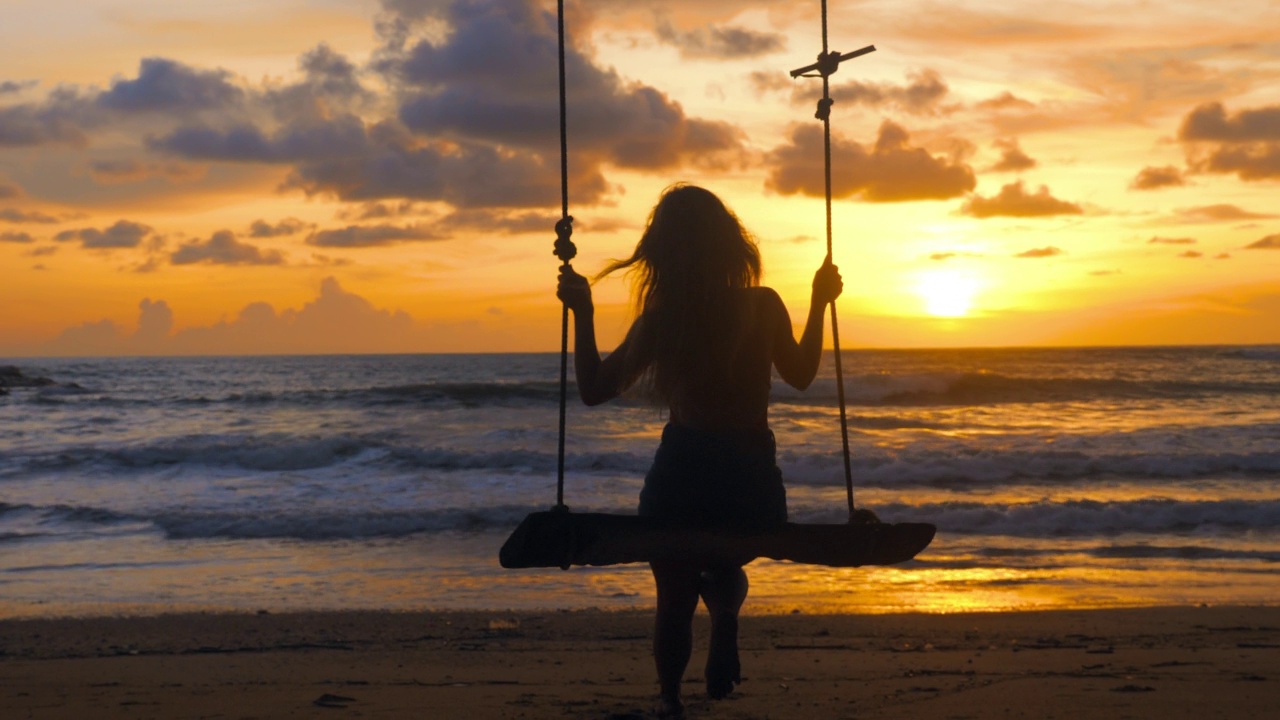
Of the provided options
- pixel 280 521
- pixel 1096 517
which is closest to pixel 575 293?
pixel 280 521

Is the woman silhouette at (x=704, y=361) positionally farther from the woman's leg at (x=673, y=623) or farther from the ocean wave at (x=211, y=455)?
the ocean wave at (x=211, y=455)

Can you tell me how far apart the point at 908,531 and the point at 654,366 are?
83 centimetres

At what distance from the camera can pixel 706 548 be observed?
113 inches

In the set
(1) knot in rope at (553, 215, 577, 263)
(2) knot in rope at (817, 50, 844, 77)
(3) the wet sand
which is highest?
(2) knot in rope at (817, 50, 844, 77)

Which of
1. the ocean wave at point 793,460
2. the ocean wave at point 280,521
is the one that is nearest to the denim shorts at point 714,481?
the ocean wave at point 280,521

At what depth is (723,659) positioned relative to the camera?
2924 mm

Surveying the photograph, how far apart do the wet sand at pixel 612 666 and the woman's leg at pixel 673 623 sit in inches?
34.4

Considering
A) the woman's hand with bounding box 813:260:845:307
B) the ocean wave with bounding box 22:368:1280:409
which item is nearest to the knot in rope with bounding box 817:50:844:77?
the woman's hand with bounding box 813:260:845:307

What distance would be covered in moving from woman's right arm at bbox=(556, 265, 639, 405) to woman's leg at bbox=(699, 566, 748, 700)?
58cm

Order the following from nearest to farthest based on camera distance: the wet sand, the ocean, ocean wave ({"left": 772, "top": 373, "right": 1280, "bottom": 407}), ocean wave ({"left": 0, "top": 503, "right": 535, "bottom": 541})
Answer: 1. the wet sand
2. the ocean
3. ocean wave ({"left": 0, "top": 503, "right": 535, "bottom": 541})
4. ocean wave ({"left": 772, "top": 373, "right": 1280, "bottom": 407})

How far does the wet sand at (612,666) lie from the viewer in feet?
13.8

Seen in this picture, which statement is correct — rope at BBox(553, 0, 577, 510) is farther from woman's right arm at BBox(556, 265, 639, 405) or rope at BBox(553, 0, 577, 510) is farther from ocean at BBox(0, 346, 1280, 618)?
ocean at BBox(0, 346, 1280, 618)

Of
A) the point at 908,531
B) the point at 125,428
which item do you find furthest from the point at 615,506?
the point at 125,428

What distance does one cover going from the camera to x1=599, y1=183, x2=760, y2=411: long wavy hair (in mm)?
2840
